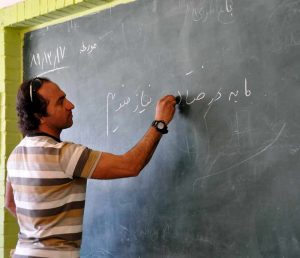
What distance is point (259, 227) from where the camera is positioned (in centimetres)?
192

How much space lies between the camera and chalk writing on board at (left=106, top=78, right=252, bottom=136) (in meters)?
2.02

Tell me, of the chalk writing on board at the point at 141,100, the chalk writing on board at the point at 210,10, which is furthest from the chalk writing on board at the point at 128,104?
the chalk writing on board at the point at 210,10

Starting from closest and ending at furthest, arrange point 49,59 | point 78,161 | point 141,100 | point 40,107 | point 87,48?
point 78,161, point 40,107, point 141,100, point 87,48, point 49,59

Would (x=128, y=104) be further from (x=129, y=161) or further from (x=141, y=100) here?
(x=129, y=161)

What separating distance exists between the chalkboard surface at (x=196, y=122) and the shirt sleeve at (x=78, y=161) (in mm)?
411

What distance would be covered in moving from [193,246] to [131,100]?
0.74m

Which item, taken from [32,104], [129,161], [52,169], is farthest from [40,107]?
[129,161]

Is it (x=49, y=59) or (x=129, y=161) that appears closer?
(x=129, y=161)

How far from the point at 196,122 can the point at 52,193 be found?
26.2 inches

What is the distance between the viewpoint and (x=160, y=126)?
6.91 ft

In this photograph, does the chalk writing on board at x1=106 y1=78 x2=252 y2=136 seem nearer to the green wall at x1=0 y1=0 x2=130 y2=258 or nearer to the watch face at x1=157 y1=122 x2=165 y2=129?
the watch face at x1=157 y1=122 x2=165 y2=129

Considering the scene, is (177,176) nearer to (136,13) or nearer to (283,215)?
(283,215)

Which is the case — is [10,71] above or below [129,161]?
above

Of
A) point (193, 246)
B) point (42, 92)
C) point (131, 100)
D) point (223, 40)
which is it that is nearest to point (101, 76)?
point (131, 100)
